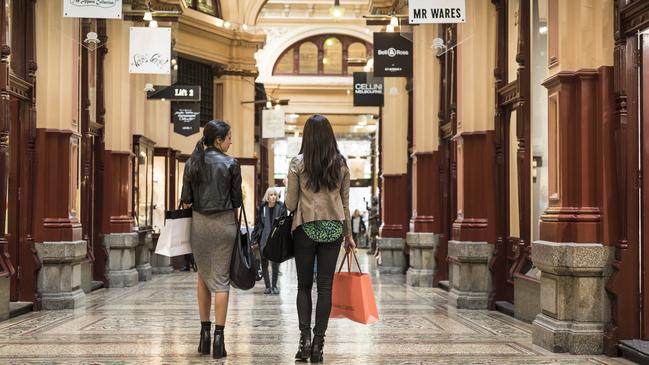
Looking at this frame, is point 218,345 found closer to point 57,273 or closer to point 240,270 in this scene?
point 240,270

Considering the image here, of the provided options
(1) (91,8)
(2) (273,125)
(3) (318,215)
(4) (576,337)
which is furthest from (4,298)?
(2) (273,125)

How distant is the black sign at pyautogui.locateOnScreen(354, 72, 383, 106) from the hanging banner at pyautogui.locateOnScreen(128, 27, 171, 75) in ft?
21.8

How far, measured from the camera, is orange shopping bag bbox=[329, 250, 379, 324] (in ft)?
22.6

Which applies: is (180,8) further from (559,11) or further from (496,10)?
(559,11)

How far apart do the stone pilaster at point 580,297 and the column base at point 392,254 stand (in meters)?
12.3

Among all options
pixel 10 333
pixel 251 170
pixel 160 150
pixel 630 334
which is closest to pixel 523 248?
pixel 630 334

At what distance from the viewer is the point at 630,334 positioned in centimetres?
755

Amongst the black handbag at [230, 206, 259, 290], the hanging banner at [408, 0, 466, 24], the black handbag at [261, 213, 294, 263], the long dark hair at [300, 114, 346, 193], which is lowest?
the black handbag at [230, 206, 259, 290]

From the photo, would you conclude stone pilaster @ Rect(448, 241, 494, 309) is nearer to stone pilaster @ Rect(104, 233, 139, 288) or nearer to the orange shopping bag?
the orange shopping bag

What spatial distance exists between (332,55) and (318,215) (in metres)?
34.0

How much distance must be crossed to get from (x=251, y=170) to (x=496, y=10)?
15.1 meters

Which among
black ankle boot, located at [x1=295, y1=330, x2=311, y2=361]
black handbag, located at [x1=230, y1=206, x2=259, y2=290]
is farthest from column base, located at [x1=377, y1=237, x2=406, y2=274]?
black ankle boot, located at [x1=295, y1=330, x2=311, y2=361]

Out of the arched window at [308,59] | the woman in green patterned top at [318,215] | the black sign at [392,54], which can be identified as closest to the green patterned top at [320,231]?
the woman in green patterned top at [318,215]

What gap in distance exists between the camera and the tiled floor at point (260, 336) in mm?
7406
